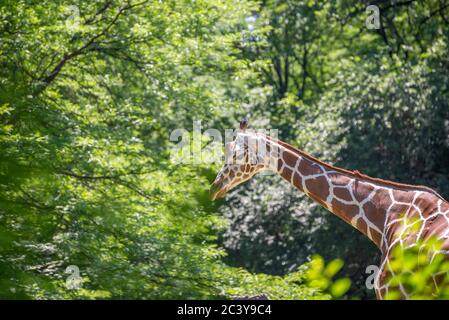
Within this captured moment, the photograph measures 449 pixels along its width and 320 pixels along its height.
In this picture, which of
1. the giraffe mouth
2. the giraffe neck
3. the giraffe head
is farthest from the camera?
the giraffe mouth

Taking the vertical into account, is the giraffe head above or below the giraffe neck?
above

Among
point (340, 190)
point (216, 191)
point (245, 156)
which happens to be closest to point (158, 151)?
point (216, 191)

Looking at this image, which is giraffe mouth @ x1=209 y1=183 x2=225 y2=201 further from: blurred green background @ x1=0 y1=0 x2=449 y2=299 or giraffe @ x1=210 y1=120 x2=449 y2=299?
blurred green background @ x1=0 y1=0 x2=449 y2=299

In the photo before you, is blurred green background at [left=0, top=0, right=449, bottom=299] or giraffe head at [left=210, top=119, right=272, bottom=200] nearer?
giraffe head at [left=210, top=119, right=272, bottom=200]

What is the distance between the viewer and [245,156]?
949cm

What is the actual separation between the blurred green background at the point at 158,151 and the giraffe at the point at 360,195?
93cm

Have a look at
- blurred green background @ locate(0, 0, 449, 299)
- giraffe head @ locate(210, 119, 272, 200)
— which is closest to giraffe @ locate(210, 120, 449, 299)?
giraffe head @ locate(210, 119, 272, 200)

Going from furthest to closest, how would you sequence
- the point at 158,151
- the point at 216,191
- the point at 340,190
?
the point at 158,151
the point at 216,191
the point at 340,190

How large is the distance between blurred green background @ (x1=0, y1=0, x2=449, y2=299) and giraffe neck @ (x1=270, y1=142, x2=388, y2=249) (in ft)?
3.54

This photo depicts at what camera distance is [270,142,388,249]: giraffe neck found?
859 centimetres

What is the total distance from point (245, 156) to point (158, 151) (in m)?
7.00

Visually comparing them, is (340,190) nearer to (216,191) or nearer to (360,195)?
(360,195)
